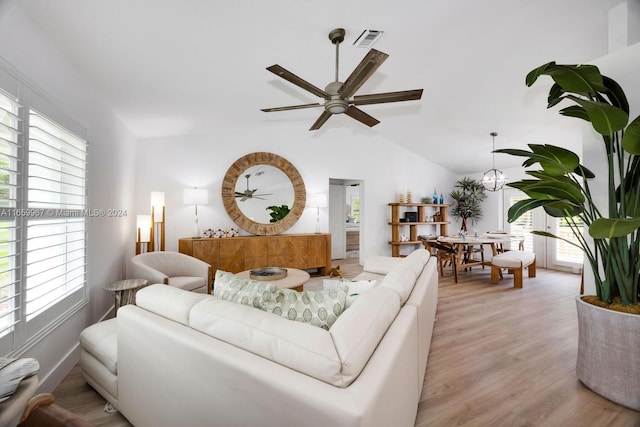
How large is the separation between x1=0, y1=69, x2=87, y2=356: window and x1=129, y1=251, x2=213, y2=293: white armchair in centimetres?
66

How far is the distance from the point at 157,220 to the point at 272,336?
4162 millimetres

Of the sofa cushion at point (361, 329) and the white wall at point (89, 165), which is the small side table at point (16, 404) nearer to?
the sofa cushion at point (361, 329)

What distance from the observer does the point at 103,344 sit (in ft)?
6.09

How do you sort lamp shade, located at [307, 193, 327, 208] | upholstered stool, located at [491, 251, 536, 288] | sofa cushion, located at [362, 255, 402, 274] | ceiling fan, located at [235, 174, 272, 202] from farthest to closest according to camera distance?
lamp shade, located at [307, 193, 327, 208] < ceiling fan, located at [235, 174, 272, 202] < upholstered stool, located at [491, 251, 536, 288] < sofa cushion, located at [362, 255, 402, 274]

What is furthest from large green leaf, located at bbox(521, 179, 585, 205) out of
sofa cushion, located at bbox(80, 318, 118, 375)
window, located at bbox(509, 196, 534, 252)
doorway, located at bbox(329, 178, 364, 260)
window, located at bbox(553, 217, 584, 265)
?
doorway, located at bbox(329, 178, 364, 260)

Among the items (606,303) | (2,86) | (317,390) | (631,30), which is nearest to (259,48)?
(2,86)

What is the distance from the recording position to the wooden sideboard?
454 cm

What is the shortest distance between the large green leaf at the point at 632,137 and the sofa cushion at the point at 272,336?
1.98m

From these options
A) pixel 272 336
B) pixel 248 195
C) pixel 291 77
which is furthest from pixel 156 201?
pixel 272 336

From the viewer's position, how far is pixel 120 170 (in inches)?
146

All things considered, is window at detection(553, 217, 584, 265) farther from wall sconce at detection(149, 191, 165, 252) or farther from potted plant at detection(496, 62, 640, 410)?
wall sconce at detection(149, 191, 165, 252)

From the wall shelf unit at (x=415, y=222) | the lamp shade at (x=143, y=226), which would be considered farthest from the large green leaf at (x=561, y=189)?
the wall shelf unit at (x=415, y=222)

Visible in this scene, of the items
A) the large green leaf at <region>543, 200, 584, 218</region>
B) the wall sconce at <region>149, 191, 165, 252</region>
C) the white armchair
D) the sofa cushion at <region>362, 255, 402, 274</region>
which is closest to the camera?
the large green leaf at <region>543, 200, 584, 218</region>

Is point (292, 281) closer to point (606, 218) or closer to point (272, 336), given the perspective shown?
point (272, 336)
